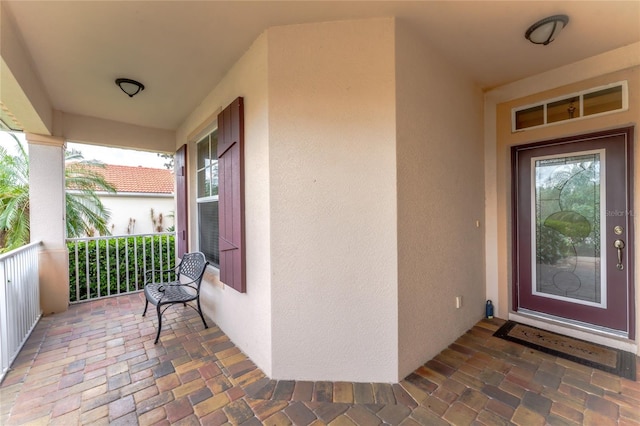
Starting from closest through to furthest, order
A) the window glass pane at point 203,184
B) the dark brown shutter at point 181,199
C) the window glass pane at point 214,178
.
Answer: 1. the window glass pane at point 214,178
2. the window glass pane at point 203,184
3. the dark brown shutter at point 181,199

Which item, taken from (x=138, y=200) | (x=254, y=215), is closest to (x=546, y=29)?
(x=254, y=215)

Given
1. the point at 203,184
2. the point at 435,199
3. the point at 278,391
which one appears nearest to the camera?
the point at 278,391

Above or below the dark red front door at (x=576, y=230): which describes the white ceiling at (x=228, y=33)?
above

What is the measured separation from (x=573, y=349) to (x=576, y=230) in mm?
1109

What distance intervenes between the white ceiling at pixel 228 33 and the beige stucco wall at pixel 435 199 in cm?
23

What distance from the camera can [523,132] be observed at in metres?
2.84

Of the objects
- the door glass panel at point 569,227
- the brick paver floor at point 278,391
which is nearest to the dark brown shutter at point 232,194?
the brick paver floor at point 278,391

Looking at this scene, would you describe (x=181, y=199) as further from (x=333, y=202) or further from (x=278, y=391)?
(x=278, y=391)

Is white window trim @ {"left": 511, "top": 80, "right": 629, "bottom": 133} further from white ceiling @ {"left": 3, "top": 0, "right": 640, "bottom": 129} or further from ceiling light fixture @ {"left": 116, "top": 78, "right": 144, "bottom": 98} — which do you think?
ceiling light fixture @ {"left": 116, "top": 78, "right": 144, "bottom": 98}

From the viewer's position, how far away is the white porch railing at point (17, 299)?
83.9 inches

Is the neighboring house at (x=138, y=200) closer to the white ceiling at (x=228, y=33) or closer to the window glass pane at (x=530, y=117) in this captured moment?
the white ceiling at (x=228, y=33)

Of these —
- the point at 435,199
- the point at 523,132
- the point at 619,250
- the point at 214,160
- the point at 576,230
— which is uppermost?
the point at 523,132

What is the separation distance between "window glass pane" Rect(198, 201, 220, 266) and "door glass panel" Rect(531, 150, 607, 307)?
360cm

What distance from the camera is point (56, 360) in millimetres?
2279
